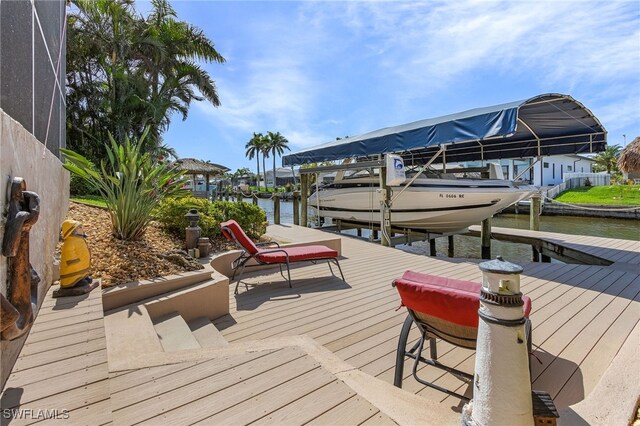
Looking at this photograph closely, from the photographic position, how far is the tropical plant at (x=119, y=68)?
13.9 metres

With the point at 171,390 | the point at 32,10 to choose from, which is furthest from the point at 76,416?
the point at 32,10

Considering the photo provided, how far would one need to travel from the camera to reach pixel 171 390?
4.85 ft

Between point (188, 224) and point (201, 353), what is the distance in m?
3.53

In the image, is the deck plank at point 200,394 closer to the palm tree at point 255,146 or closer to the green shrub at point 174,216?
the green shrub at point 174,216

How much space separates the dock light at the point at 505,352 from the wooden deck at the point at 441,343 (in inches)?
35.9

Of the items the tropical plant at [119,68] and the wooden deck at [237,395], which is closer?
the wooden deck at [237,395]

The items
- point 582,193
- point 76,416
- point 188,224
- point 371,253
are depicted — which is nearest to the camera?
point 76,416

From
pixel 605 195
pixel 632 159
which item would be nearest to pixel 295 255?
pixel 632 159

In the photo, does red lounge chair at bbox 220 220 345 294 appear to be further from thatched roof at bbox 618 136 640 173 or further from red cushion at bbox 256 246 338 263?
thatched roof at bbox 618 136 640 173

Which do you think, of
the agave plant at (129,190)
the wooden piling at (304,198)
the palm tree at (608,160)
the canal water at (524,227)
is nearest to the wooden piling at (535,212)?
the canal water at (524,227)

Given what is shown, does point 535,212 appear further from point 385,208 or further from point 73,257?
point 73,257

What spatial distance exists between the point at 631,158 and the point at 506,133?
17594 mm

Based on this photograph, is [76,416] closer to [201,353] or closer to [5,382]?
[5,382]

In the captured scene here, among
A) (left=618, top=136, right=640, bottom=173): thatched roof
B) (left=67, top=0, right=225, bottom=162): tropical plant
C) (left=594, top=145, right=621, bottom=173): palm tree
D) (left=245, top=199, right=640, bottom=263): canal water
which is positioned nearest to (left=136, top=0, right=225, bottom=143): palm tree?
(left=67, top=0, right=225, bottom=162): tropical plant
